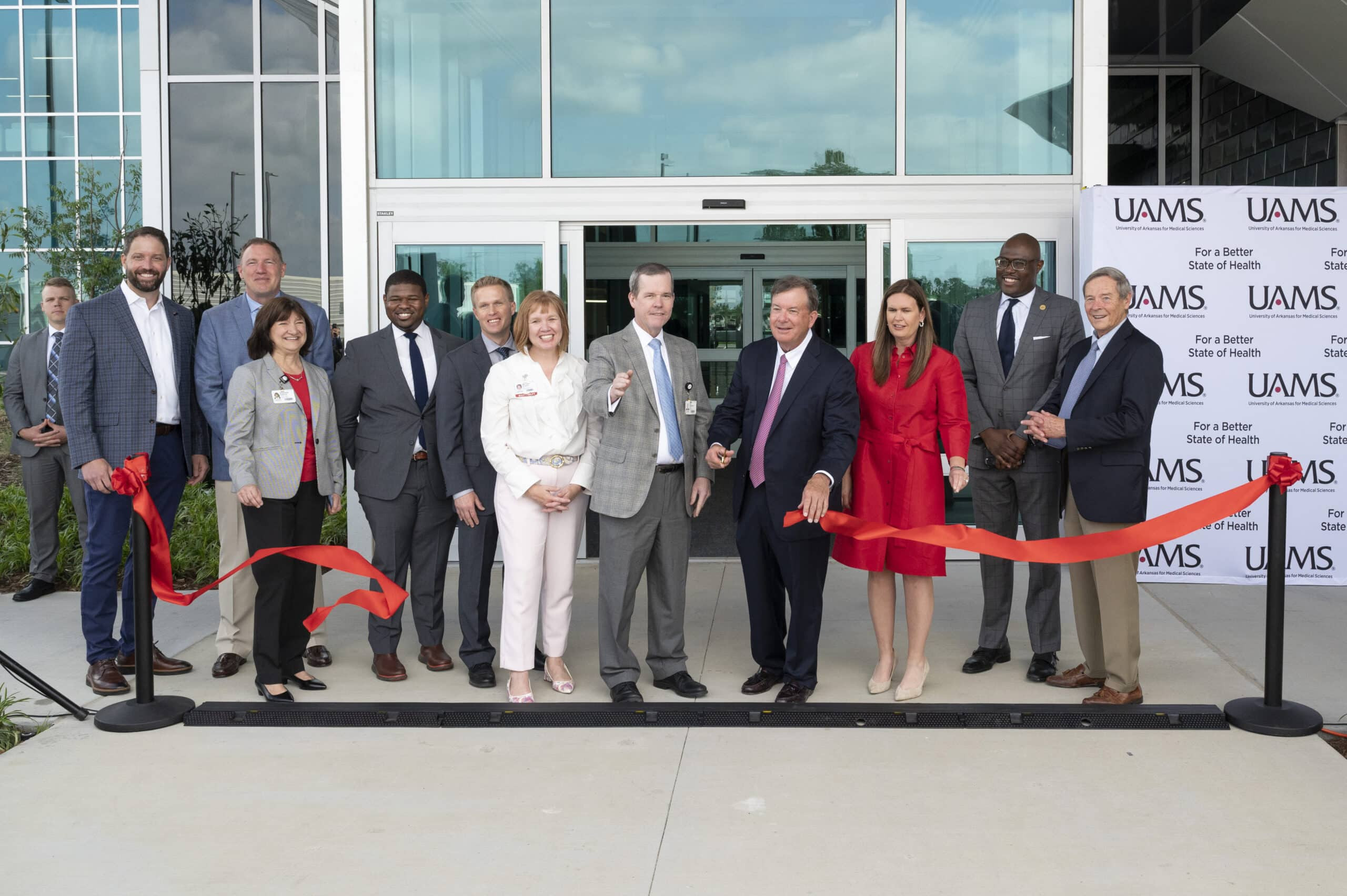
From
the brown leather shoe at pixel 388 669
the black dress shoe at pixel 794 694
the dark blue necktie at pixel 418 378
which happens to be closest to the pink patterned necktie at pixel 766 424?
the black dress shoe at pixel 794 694

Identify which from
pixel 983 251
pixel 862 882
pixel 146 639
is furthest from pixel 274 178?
pixel 862 882

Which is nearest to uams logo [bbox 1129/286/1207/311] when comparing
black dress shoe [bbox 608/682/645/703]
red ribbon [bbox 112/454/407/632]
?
black dress shoe [bbox 608/682/645/703]

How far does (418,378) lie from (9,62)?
1555 cm

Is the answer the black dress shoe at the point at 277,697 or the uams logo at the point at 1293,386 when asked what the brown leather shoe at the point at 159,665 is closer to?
the black dress shoe at the point at 277,697

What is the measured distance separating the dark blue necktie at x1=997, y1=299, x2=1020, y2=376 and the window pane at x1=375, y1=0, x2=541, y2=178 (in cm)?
349

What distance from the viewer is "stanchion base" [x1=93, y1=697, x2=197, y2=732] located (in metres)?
4.38

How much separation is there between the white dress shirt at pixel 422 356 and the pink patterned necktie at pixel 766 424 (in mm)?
1404

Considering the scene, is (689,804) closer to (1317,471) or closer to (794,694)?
(794,694)

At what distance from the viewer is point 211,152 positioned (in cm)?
1056

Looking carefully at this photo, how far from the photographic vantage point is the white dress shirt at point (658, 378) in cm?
463

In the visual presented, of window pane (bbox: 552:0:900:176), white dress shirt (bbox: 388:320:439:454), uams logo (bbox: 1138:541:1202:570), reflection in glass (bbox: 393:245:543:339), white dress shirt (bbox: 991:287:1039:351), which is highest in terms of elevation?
window pane (bbox: 552:0:900:176)

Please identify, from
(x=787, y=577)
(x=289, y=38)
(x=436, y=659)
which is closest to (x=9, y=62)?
(x=289, y=38)

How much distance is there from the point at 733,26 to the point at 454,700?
15.8 ft

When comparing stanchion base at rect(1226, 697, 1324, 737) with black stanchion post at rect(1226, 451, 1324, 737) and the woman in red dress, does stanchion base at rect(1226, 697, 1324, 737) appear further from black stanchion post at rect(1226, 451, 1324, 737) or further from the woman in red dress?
the woman in red dress
